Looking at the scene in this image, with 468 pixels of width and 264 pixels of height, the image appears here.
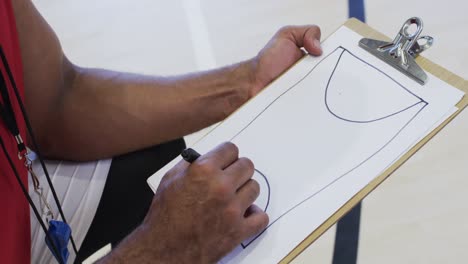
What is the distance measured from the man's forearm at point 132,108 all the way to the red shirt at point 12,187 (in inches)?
5.9

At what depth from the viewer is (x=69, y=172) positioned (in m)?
0.75

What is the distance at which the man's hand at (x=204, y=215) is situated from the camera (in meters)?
0.52

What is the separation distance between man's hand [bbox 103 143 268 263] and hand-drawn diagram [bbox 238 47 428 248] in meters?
0.03

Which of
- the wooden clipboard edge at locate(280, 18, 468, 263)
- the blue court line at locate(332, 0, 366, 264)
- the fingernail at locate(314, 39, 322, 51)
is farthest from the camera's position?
the blue court line at locate(332, 0, 366, 264)

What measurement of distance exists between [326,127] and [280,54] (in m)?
0.19

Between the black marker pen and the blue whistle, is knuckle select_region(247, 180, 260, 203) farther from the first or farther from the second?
the blue whistle

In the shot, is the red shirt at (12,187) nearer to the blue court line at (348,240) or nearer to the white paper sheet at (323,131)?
the white paper sheet at (323,131)

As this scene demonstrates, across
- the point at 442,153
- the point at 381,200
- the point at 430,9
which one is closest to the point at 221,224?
the point at 381,200

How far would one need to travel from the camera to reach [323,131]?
0.60 meters

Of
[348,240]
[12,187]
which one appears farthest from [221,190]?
[348,240]

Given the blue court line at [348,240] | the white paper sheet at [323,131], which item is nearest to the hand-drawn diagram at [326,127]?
the white paper sheet at [323,131]

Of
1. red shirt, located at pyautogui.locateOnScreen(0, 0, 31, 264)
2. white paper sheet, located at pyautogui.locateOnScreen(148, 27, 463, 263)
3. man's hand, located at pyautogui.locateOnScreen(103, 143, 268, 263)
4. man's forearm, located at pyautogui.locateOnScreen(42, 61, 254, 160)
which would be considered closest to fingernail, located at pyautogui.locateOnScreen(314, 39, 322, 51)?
white paper sheet, located at pyautogui.locateOnScreen(148, 27, 463, 263)

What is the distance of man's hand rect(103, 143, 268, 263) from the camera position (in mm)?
518

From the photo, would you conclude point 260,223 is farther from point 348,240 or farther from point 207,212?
point 348,240
